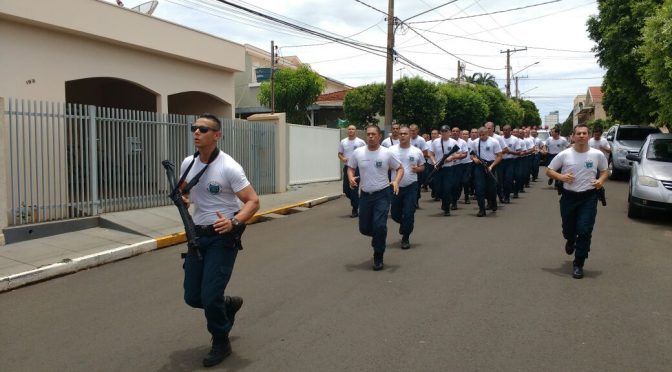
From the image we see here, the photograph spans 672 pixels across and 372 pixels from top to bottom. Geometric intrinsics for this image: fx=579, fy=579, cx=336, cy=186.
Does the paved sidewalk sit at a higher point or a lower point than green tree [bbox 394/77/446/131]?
lower

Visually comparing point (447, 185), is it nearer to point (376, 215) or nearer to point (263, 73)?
point (376, 215)

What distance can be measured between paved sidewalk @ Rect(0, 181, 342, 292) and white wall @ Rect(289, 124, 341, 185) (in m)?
4.68

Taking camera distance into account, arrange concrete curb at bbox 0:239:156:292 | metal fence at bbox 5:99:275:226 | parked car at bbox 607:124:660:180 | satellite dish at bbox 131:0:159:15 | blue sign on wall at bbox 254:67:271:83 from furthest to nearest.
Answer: blue sign on wall at bbox 254:67:271:83 → parked car at bbox 607:124:660:180 → satellite dish at bbox 131:0:159:15 → metal fence at bbox 5:99:275:226 → concrete curb at bbox 0:239:156:292

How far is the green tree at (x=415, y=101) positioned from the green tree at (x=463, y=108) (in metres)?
6.28

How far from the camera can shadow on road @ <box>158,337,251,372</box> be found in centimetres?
409

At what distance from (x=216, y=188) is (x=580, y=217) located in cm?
438

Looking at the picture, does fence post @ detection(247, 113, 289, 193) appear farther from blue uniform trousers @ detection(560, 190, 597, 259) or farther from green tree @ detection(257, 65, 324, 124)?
green tree @ detection(257, 65, 324, 124)

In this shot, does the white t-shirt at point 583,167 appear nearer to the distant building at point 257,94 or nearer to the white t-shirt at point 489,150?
the white t-shirt at point 489,150

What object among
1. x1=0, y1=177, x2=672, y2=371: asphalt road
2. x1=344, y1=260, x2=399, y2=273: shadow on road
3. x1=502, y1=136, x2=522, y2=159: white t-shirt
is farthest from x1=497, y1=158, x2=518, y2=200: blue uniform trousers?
x1=344, y1=260, x2=399, y2=273: shadow on road

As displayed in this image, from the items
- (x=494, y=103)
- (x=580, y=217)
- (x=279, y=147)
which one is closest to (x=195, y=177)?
(x=580, y=217)

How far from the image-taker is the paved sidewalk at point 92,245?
7.12m

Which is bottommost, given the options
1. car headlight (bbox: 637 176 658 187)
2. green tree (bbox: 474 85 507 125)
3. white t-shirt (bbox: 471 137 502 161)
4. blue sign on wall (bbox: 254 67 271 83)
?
car headlight (bbox: 637 176 658 187)

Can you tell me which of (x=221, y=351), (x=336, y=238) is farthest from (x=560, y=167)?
(x=221, y=351)

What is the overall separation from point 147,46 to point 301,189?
5736 millimetres
